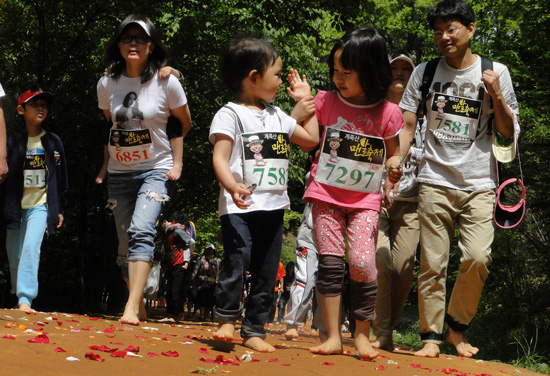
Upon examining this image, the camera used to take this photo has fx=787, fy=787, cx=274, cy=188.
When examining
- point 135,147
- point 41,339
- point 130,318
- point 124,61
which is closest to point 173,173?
point 135,147

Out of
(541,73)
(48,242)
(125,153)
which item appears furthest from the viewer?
(48,242)

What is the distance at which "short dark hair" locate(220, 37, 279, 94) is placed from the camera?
5242 millimetres

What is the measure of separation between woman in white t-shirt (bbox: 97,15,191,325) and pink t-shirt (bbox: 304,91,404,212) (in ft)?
5.04

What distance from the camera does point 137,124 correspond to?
641 cm

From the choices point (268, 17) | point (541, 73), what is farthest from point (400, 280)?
point (541, 73)

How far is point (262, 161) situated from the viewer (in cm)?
498

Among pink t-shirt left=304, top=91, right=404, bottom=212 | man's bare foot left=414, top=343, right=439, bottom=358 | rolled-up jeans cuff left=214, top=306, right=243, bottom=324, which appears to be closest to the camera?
rolled-up jeans cuff left=214, top=306, right=243, bottom=324

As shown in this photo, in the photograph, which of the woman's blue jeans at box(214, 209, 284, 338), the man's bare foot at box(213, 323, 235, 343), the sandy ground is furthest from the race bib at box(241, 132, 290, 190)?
the sandy ground

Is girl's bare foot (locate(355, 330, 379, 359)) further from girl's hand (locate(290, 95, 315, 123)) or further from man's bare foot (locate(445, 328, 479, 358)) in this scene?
girl's hand (locate(290, 95, 315, 123))

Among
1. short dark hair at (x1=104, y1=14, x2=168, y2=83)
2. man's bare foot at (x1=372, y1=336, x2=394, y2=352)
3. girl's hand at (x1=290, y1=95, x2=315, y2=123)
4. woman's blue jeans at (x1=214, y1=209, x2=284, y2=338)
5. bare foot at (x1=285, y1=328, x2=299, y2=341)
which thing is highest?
short dark hair at (x1=104, y1=14, x2=168, y2=83)

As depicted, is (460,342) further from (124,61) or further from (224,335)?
(124,61)

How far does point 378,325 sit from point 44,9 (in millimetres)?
11890

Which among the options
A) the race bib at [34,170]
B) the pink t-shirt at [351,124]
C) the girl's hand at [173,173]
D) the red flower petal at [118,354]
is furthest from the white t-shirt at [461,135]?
the race bib at [34,170]

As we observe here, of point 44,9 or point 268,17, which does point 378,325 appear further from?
point 44,9
